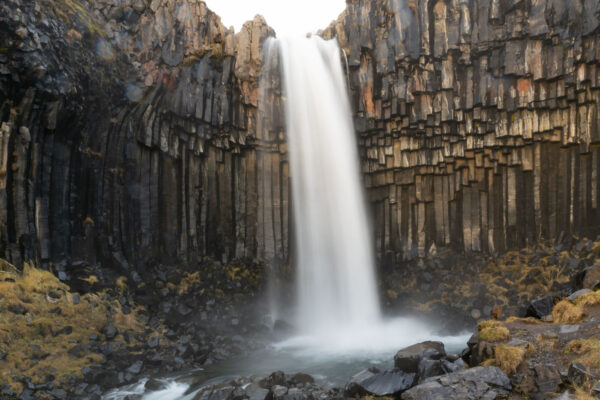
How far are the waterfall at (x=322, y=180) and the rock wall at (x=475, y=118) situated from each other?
42.5 inches

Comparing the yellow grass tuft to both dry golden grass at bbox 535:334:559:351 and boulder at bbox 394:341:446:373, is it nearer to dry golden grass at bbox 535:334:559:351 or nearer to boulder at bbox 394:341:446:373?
dry golden grass at bbox 535:334:559:351

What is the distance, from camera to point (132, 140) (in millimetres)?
16016

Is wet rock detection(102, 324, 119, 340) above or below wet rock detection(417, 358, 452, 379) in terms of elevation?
below

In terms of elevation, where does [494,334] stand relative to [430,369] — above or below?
above

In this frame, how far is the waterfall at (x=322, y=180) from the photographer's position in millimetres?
18453

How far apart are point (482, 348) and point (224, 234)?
1253 cm

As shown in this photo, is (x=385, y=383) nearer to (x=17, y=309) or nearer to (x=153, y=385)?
(x=153, y=385)

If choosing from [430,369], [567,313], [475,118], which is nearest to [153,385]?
[430,369]

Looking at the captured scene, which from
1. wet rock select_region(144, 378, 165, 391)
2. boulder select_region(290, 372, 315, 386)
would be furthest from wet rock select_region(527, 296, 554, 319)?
wet rock select_region(144, 378, 165, 391)

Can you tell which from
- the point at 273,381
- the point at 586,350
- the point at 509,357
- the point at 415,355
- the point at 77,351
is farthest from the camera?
the point at 77,351

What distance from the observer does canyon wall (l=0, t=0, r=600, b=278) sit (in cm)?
1446

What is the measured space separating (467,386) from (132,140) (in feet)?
45.9

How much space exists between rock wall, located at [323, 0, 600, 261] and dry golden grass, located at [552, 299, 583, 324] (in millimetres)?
9680

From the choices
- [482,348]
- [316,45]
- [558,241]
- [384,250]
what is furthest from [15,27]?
[558,241]
